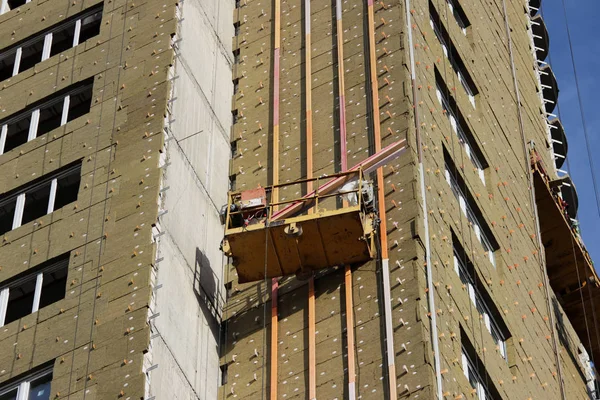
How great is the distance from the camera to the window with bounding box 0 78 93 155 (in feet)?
157

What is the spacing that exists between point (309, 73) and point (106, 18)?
725 centimetres

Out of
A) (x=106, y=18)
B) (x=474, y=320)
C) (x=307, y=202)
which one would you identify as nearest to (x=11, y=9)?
(x=106, y=18)

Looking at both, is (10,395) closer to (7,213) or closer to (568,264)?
(7,213)

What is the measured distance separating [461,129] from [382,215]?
985 centimetres

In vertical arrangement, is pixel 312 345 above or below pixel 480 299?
above

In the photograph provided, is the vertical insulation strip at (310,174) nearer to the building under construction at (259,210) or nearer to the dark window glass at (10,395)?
the building under construction at (259,210)

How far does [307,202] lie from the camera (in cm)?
4262

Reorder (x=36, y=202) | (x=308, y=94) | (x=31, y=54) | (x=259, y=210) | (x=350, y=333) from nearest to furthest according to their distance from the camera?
(x=350, y=333) → (x=259, y=210) → (x=36, y=202) → (x=308, y=94) → (x=31, y=54)

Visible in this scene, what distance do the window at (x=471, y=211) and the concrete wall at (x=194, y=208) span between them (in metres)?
7.13

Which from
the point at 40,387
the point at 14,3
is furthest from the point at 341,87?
the point at 14,3

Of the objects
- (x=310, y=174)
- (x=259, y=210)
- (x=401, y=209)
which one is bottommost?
(x=401, y=209)

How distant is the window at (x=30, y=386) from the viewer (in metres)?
40.1

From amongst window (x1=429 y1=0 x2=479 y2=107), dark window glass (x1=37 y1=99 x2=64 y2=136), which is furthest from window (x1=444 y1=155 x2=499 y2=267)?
dark window glass (x1=37 y1=99 x2=64 y2=136)

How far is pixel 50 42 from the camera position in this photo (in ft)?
167
